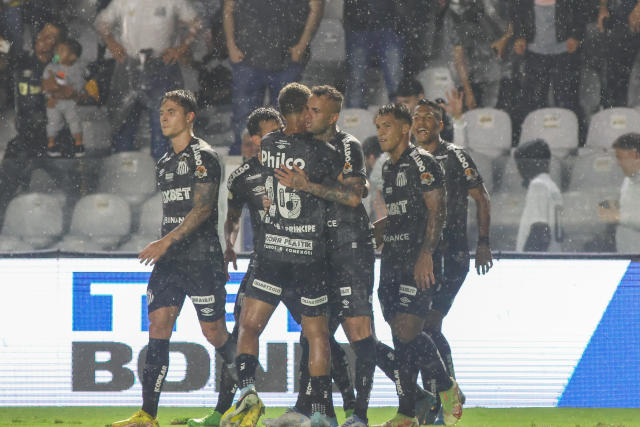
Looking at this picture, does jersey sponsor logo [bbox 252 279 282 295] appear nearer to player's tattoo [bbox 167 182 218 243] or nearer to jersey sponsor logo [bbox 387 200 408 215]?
player's tattoo [bbox 167 182 218 243]

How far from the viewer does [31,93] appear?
1027cm

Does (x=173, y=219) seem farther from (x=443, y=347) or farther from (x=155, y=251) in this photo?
(x=443, y=347)

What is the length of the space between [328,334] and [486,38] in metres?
5.79

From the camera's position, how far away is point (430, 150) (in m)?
6.77

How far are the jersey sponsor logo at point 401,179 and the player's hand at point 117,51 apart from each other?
5.00 metres

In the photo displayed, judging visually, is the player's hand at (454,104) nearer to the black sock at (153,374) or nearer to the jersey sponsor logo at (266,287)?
the jersey sponsor logo at (266,287)

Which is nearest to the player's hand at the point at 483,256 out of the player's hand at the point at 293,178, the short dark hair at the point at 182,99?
the player's hand at the point at 293,178

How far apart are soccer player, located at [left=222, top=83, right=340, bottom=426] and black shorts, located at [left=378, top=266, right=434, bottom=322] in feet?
1.84

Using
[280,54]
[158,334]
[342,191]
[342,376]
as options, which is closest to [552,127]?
[280,54]

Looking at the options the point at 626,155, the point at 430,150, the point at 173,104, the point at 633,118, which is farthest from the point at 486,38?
the point at 173,104

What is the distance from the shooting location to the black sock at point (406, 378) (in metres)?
6.05

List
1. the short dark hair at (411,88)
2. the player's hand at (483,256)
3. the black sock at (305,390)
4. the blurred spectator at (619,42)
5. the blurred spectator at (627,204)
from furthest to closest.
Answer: the blurred spectator at (619,42)
the short dark hair at (411,88)
the blurred spectator at (627,204)
the player's hand at (483,256)
the black sock at (305,390)

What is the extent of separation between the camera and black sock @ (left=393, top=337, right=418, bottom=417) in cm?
605

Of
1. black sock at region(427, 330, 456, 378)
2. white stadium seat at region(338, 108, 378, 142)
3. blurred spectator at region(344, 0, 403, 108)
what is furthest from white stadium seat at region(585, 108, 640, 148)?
black sock at region(427, 330, 456, 378)
